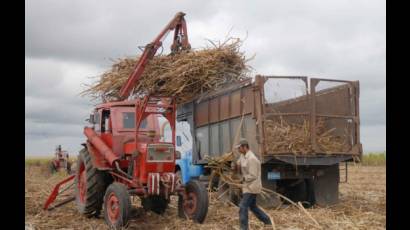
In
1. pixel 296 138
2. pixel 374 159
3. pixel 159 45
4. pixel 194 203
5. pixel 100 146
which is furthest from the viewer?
pixel 374 159

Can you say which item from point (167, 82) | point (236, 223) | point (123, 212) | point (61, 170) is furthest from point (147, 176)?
point (61, 170)

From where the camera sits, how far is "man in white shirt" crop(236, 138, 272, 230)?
8.47m

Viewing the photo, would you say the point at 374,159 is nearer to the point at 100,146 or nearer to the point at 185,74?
the point at 185,74

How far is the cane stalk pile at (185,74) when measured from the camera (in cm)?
1303

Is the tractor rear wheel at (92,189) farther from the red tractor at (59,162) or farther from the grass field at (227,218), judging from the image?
the red tractor at (59,162)

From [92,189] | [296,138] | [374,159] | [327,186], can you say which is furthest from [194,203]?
[374,159]

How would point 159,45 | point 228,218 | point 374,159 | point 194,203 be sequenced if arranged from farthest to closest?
1. point 374,159
2. point 159,45
3. point 228,218
4. point 194,203

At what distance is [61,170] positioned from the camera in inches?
1169

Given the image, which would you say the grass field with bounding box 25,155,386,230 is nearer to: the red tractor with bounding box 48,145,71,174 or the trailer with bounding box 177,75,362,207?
the trailer with bounding box 177,75,362,207

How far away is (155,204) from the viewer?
11.0 meters

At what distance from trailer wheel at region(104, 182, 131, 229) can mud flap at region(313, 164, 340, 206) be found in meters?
4.90

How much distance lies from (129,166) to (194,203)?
4.75 ft

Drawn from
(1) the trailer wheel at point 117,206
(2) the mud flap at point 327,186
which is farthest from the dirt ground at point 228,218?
(1) the trailer wheel at point 117,206

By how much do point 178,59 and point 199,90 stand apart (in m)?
0.99
